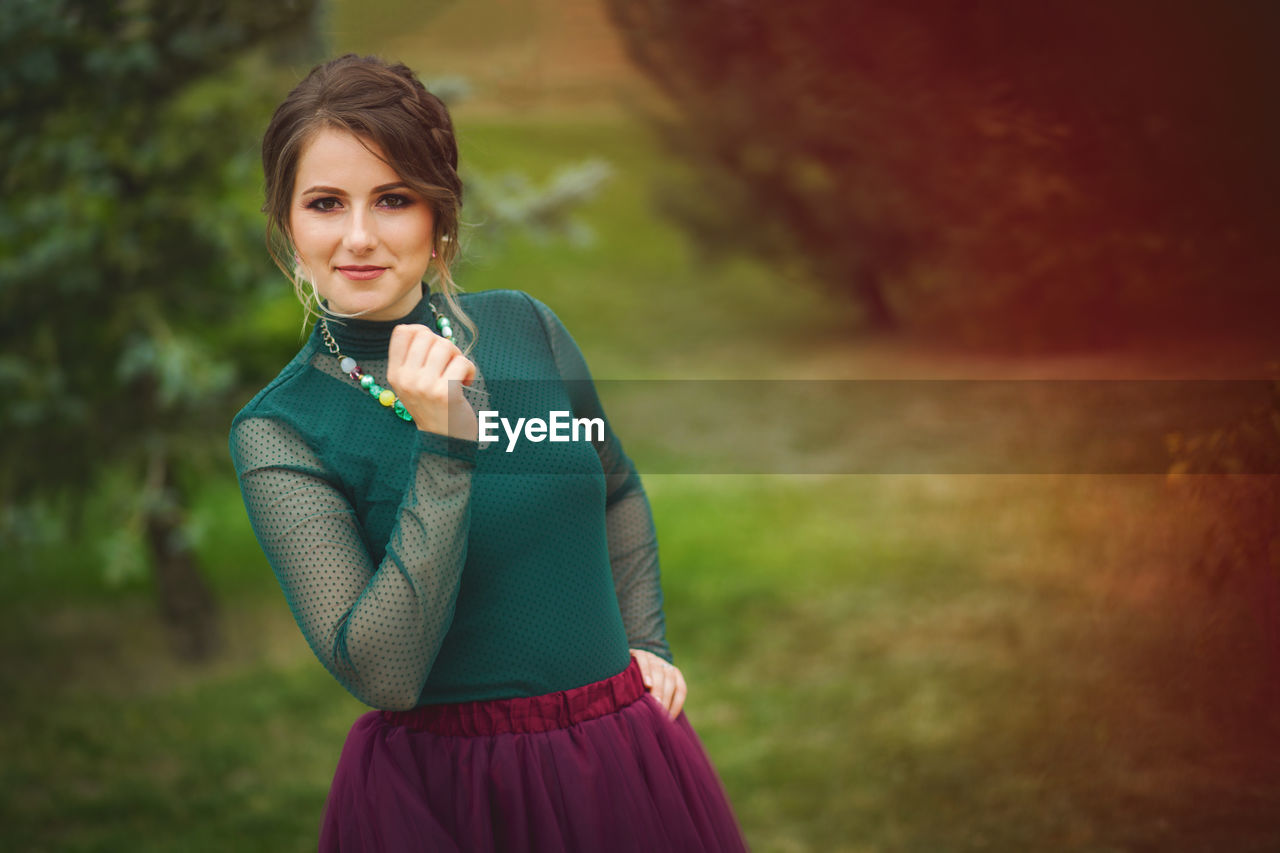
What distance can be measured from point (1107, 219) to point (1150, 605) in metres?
1.23

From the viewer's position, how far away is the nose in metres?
1.45

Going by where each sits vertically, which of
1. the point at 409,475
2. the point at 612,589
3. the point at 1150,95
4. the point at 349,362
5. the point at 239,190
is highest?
the point at 239,190

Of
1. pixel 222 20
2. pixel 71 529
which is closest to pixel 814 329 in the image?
pixel 222 20

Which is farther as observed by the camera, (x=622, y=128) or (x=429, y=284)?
(x=622, y=128)

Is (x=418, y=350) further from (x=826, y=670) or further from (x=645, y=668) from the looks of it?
(x=826, y=670)

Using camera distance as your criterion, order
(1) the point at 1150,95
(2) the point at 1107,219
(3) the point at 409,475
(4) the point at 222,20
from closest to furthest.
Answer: (3) the point at 409,475
(1) the point at 1150,95
(2) the point at 1107,219
(4) the point at 222,20

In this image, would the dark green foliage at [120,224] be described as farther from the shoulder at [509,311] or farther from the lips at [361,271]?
the lips at [361,271]

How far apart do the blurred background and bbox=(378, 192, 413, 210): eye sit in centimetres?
55

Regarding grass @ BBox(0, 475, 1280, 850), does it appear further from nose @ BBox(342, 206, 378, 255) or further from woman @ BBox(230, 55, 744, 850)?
nose @ BBox(342, 206, 378, 255)

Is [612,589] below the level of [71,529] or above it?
below

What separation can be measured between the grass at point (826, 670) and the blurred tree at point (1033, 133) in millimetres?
580

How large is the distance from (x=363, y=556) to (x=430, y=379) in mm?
261

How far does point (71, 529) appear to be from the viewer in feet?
16.8

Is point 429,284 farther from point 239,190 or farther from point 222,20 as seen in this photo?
point 239,190
